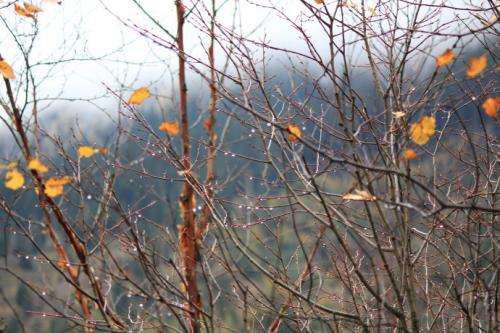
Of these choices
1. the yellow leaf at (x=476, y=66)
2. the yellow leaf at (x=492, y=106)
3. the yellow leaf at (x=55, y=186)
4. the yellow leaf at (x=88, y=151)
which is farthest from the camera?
the yellow leaf at (x=88, y=151)

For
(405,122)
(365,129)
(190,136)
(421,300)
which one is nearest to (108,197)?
(190,136)

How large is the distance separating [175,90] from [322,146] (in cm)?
147

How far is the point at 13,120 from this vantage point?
477 centimetres

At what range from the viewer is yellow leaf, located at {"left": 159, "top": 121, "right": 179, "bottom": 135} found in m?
4.15

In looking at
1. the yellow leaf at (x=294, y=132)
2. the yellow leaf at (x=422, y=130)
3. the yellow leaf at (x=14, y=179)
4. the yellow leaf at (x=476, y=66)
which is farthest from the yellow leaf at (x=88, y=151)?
the yellow leaf at (x=476, y=66)

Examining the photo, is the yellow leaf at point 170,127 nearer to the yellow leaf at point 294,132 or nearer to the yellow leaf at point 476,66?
the yellow leaf at point 294,132

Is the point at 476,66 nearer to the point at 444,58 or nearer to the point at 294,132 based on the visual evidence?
the point at 444,58

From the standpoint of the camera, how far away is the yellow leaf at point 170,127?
4148 millimetres

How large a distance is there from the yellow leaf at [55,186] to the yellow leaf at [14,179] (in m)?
0.24

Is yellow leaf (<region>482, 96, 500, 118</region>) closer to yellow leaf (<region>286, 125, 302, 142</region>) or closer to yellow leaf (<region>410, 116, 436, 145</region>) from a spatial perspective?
yellow leaf (<region>410, 116, 436, 145</region>)

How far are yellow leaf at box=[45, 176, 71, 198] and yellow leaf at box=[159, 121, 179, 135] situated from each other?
2.67 ft

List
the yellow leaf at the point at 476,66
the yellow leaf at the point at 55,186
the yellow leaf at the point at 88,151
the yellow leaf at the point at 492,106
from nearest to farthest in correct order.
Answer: the yellow leaf at the point at 476,66
the yellow leaf at the point at 492,106
the yellow leaf at the point at 55,186
the yellow leaf at the point at 88,151

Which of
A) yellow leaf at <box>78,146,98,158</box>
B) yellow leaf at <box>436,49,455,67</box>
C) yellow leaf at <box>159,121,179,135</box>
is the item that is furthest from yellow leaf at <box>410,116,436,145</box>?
yellow leaf at <box>78,146,98,158</box>

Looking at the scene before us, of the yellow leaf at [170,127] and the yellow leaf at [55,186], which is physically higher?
the yellow leaf at [170,127]
